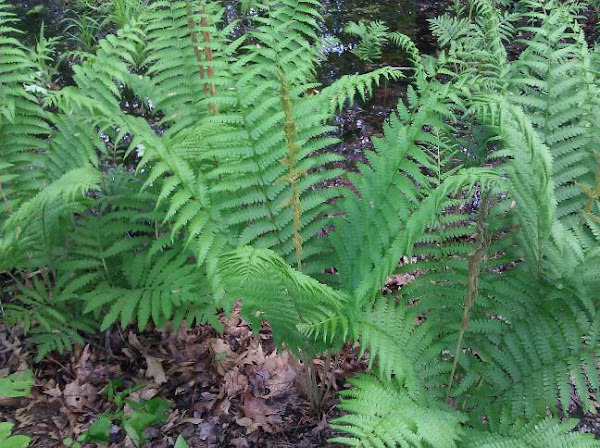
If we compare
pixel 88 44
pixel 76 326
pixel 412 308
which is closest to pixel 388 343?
pixel 412 308

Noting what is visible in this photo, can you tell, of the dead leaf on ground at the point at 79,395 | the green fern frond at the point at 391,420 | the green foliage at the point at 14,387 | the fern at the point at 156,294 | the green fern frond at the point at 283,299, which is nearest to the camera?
the green fern frond at the point at 391,420

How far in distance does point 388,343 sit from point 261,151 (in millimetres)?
952

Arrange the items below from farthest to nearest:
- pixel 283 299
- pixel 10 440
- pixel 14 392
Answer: pixel 14 392 → pixel 283 299 → pixel 10 440

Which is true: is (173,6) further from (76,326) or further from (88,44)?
(88,44)

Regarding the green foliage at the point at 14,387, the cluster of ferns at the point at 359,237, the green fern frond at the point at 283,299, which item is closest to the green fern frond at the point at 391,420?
the cluster of ferns at the point at 359,237

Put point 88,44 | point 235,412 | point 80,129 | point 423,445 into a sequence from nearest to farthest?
point 423,445, point 235,412, point 80,129, point 88,44

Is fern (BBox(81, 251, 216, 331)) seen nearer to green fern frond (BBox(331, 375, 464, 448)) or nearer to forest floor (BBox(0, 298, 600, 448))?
forest floor (BBox(0, 298, 600, 448))

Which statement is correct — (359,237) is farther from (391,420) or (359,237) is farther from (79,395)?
(79,395)

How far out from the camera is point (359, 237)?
2367mm

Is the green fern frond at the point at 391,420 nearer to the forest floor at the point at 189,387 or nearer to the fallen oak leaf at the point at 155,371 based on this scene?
the forest floor at the point at 189,387

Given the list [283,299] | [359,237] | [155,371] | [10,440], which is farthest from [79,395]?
[359,237]

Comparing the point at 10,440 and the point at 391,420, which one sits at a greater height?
the point at 391,420

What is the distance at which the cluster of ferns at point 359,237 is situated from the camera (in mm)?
1996

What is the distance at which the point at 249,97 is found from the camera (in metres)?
2.34
